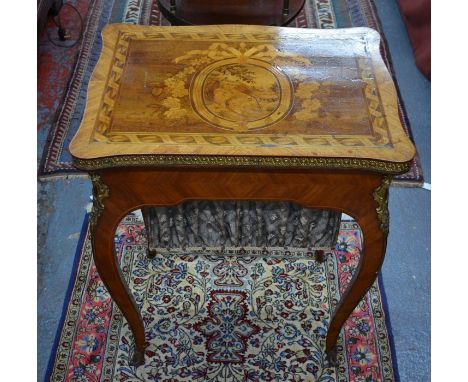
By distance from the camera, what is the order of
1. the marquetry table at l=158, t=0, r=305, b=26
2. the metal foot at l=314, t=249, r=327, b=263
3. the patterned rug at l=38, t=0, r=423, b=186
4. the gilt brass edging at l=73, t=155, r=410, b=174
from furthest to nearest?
the patterned rug at l=38, t=0, r=423, b=186
the marquetry table at l=158, t=0, r=305, b=26
the metal foot at l=314, t=249, r=327, b=263
the gilt brass edging at l=73, t=155, r=410, b=174

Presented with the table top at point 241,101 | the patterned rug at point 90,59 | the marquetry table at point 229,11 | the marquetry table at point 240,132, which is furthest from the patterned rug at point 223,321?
the marquetry table at point 229,11

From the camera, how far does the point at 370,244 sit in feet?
A: 4.37

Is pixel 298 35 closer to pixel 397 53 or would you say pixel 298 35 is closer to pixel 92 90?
pixel 92 90

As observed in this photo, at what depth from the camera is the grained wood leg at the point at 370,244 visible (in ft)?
4.14

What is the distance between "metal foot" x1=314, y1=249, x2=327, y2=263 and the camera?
1.92 m

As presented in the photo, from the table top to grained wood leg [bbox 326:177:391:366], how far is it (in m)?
0.10

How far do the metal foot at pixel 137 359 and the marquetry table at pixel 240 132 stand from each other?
0.23 metres

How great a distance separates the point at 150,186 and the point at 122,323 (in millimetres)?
711

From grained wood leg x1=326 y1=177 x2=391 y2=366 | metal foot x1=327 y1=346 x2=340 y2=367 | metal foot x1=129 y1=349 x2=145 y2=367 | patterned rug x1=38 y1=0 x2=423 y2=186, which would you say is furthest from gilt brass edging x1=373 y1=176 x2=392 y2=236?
patterned rug x1=38 y1=0 x2=423 y2=186

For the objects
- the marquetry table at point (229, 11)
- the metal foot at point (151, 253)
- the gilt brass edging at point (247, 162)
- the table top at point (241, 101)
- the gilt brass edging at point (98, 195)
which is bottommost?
the metal foot at point (151, 253)

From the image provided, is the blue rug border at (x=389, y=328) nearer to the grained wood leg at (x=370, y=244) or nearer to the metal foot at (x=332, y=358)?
the metal foot at (x=332, y=358)

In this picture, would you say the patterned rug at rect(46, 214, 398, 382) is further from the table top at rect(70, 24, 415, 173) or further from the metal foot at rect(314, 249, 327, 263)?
the table top at rect(70, 24, 415, 173)

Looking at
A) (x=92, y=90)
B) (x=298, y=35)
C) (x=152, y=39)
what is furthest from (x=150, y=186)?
(x=298, y=35)

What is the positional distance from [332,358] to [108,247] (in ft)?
2.61
